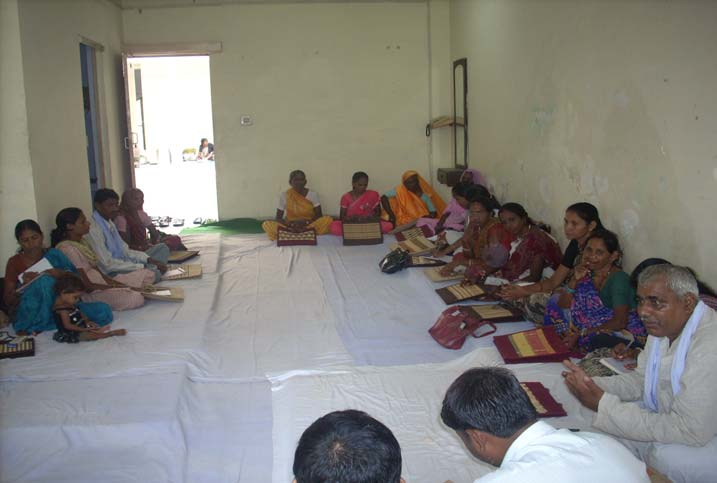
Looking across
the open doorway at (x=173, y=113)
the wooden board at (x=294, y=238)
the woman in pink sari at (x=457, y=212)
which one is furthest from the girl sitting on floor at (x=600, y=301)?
the open doorway at (x=173, y=113)

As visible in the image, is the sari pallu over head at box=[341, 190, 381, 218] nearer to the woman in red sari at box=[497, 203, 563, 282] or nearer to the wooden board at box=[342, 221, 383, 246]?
the wooden board at box=[342, 221, 383, 246]

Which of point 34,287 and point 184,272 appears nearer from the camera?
point 34,287

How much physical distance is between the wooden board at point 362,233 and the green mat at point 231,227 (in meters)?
1.46

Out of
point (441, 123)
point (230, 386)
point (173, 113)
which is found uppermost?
point (173, 113)

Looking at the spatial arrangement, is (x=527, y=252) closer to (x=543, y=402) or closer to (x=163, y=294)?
(x=543, y=402)

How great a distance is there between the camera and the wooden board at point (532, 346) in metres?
3.78

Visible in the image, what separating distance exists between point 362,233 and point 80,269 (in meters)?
3.40

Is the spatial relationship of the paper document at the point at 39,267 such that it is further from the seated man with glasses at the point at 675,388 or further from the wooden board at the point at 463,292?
the seated man with glasses at the point at 675,388

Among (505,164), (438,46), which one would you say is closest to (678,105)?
(505,164)

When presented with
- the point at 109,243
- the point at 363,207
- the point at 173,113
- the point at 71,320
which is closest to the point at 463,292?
the point at 71,320

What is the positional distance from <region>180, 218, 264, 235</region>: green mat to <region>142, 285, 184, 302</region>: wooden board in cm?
301

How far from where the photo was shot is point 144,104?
650 inches

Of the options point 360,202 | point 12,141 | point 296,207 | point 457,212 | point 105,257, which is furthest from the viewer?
point 296,207

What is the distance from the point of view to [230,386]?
12.4ft
